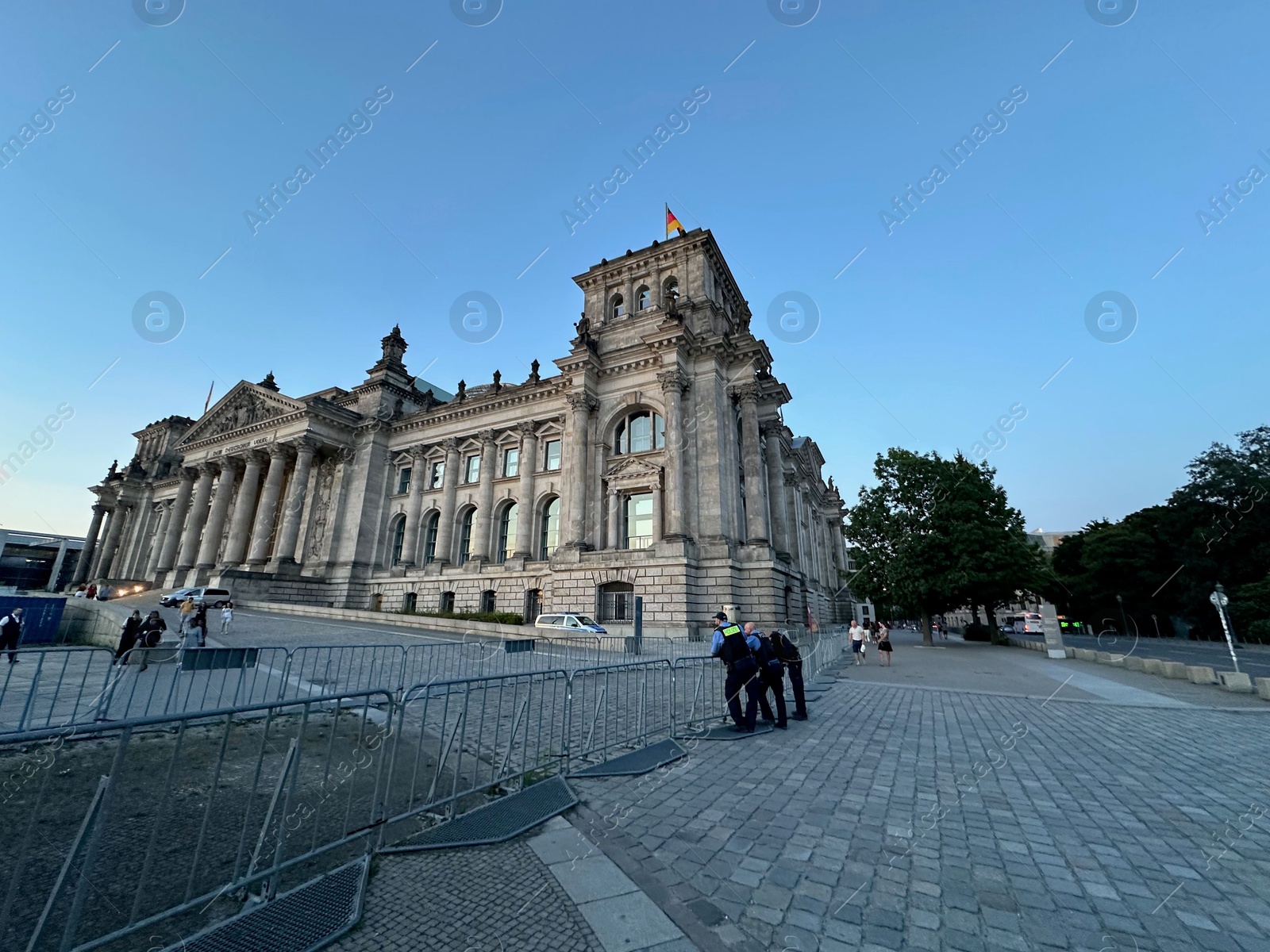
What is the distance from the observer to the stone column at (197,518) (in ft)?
144

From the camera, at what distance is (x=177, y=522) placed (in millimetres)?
48531

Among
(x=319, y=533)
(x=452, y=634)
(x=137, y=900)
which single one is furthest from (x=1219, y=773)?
(x=319, y=533)

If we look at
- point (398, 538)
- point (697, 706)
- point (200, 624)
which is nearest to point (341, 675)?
point (200, 624)

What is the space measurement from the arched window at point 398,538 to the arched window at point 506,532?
30.4ft

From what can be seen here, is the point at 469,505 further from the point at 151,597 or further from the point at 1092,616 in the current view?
the point at 1092,616

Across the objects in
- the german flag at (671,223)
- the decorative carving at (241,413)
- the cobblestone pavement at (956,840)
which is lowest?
the cobblestone pavement at (956,840)

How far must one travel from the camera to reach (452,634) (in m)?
23.9

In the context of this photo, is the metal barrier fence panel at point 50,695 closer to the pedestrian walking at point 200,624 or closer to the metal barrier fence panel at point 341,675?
the pedestrian walking at point 200,624

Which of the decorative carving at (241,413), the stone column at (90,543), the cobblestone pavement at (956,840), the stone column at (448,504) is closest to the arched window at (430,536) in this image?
the stone column at (448,504)

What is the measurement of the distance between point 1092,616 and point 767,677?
223 ft

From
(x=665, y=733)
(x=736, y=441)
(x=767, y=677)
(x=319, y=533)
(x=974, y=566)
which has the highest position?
(x=736, y=441)

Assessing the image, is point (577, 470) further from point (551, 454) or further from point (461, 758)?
point (461, 758)

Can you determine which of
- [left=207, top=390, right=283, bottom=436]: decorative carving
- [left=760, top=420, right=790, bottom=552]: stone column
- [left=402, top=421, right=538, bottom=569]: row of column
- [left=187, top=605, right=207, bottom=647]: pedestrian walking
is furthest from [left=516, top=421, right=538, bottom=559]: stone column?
[left=207, top=390, right=283, bottom=436]: decorative carving

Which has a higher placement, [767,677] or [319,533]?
[319,533]
